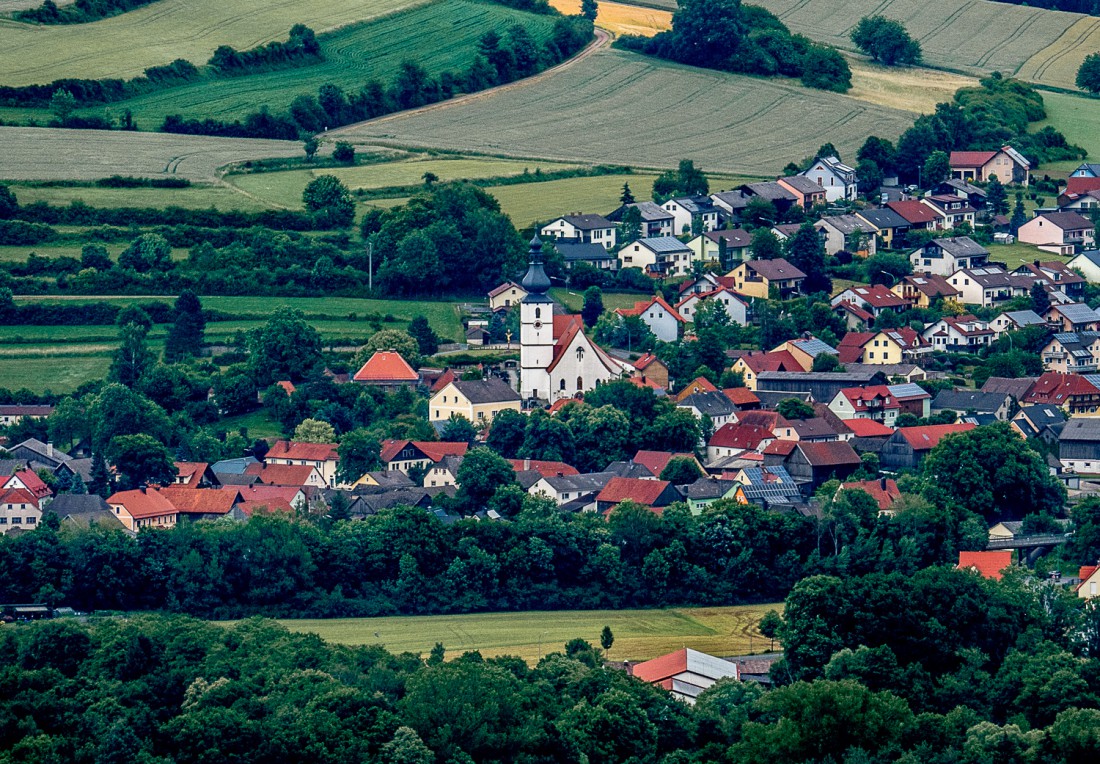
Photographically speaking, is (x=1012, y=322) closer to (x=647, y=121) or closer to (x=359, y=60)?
(x=647, y=121)

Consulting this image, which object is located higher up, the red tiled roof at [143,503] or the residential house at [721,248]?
the residential house at [721,248]

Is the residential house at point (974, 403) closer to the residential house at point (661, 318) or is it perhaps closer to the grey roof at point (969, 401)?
the grey roof at point (969, 401)

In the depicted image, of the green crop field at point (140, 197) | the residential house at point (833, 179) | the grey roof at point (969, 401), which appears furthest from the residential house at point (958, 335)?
the green crop field at point (140, 197)

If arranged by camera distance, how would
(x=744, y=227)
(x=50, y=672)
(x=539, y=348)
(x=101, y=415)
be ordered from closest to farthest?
(x=50, y=672)
(x=101, y=415)
(x=539, y=348)
(x=744, y=227)

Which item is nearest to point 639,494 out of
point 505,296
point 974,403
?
point 974,403

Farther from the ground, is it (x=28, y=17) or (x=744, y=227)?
(x=28, y=17)

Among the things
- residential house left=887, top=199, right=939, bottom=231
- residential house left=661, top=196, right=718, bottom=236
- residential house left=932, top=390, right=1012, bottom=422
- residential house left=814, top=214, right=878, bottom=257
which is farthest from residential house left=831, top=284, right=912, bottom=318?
residential house left=661, top=196, right=718, bottom=236

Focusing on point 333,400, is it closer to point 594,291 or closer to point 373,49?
point 594,291

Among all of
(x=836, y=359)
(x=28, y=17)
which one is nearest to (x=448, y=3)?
(x=28, y=17)
